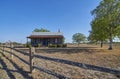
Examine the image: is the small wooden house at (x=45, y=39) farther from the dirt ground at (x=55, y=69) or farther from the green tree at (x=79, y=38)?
the green tree at (x=79, y=38)

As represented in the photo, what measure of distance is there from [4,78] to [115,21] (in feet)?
97.7

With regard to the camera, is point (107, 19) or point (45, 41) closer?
point (107, 19)

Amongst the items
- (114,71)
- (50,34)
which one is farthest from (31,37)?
(114,71)

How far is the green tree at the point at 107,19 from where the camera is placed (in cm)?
3356

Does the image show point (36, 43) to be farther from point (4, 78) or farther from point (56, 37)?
point (4, 78)

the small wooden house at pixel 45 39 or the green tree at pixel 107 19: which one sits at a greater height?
A: the green tree at pixel 107 19

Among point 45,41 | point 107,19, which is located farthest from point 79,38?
point 107,19

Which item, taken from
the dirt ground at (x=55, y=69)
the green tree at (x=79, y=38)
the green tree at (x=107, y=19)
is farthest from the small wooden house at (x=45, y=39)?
the green tree at (x=79, y=38)

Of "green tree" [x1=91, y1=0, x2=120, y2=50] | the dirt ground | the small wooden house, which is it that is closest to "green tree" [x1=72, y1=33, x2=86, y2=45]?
the small wooden house

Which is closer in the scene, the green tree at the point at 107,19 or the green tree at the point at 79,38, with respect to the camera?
the green tree at the point at 107,19

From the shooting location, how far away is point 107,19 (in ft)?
110

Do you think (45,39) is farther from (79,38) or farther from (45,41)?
(79,38)

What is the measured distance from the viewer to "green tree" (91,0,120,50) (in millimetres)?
33562

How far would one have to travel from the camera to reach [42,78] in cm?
736
